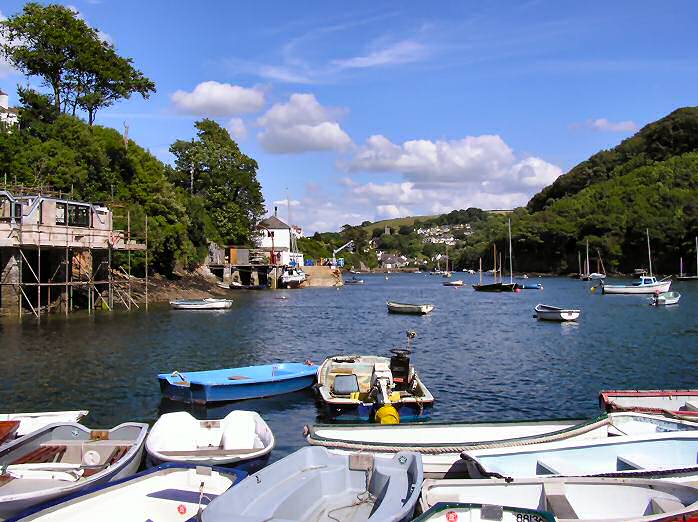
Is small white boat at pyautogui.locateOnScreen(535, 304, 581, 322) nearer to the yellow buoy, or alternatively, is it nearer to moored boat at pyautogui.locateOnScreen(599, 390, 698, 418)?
moored boat at pyautogui.locateOnScreen(599, 390, 698, 418)

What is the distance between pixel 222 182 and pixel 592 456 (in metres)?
95.0

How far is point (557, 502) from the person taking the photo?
10086mm

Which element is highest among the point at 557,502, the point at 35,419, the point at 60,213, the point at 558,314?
the point at 60,213

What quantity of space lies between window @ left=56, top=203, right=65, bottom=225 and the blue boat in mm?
33343

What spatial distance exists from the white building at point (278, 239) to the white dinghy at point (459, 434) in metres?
96.6

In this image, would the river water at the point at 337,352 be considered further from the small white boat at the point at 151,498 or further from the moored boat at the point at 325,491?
the moored boat at the point at 325,491

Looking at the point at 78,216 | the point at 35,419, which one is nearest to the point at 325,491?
the point at 35,419

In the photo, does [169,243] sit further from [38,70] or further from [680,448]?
[680,448]

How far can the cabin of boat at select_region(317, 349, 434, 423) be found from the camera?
19.3m

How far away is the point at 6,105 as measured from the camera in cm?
10312

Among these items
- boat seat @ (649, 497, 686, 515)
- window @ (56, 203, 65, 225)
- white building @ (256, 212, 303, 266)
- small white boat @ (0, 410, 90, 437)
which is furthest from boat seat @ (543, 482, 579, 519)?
white building @ (256, 212, 303, 266)

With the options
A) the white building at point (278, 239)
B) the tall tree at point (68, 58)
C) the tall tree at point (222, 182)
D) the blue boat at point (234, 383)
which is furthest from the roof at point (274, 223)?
the blue boat at point (234, 383)

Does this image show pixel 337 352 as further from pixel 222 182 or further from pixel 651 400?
pixel 222 182

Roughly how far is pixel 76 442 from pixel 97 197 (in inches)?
2236
